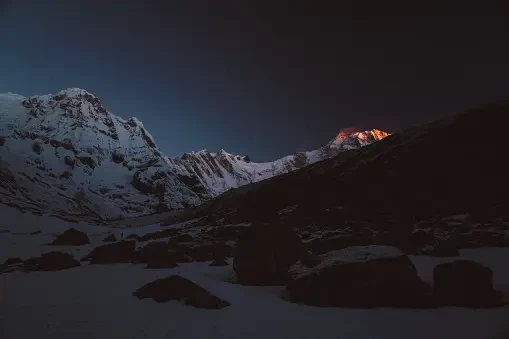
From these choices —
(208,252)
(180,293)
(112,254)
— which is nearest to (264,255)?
(180,293)

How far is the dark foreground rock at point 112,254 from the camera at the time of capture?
65.8 feet

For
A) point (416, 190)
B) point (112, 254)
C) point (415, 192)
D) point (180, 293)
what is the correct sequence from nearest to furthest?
point (180, 293) < point (112, 254) < point (415, 192) < point (416, 190)

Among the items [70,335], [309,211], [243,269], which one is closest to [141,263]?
[243,269]

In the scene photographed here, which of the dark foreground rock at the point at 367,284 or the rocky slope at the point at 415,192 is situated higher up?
the rocky slope at the point at 415,192

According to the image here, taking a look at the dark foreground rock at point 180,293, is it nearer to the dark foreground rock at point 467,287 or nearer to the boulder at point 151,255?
the dark foreground rock at point 467,287

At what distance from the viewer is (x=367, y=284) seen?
9781 millimetres

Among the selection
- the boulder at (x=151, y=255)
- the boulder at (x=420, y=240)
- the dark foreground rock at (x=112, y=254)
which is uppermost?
the dark foreground rock at (x=112, y=254)

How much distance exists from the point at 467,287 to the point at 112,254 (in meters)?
18.0

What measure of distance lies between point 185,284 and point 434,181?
37.7 meters

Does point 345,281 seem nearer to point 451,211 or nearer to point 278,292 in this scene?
point 278,292

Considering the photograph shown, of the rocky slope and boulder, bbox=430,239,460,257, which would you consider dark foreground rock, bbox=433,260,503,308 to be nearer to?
boulder, bbox=430,239,460,257

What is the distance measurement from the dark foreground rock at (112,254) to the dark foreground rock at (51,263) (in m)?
2.06

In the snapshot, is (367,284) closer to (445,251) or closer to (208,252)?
(445,251)

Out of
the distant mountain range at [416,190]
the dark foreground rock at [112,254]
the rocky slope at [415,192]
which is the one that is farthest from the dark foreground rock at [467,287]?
the dark foreground rock at [112,254]
